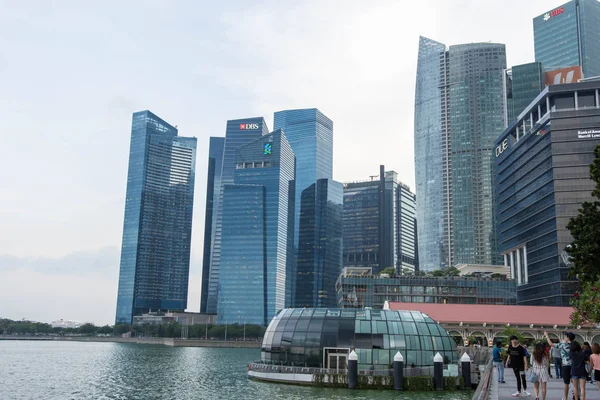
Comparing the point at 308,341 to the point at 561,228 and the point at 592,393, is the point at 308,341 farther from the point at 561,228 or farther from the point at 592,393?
the point at 561,228

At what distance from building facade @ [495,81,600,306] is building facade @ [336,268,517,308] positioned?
9782mm

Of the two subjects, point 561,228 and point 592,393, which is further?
point 561,228

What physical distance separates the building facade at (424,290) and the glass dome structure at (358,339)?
113 meters

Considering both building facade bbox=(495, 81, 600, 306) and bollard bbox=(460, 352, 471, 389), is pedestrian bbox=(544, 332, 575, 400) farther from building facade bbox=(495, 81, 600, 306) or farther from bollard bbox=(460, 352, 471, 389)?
building facade bbox=(495, 81, 600, 306)

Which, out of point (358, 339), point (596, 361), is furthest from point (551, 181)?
point (596, 361)

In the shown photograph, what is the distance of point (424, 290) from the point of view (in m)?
183

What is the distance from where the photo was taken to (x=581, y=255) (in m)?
51.3

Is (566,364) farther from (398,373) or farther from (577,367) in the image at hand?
(398,373)

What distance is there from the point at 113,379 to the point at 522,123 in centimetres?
16034

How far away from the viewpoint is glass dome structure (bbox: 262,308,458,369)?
6141 centimetres

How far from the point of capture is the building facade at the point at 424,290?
590 feet

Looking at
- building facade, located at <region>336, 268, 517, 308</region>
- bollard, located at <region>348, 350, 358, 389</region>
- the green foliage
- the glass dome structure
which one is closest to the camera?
the green foliage

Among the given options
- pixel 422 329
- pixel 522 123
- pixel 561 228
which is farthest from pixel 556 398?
pixel 522 123

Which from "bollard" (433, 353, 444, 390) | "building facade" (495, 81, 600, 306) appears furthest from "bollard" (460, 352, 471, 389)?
"building facade" (495, 81, 600, 306)
